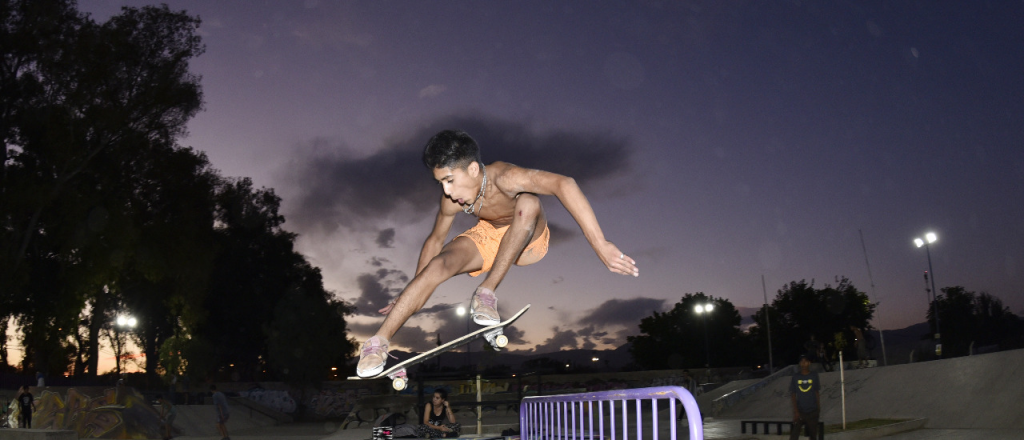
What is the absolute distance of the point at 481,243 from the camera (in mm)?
4520

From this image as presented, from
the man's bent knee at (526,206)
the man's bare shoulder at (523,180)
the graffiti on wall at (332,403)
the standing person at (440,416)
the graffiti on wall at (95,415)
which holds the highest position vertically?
the man's bare shoulder at (523,180)

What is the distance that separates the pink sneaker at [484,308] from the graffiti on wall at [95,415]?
20.7 meters

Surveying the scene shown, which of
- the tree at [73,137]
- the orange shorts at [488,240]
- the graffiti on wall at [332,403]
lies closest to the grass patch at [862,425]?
the orange shorts at [488,240]

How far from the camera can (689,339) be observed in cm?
6975

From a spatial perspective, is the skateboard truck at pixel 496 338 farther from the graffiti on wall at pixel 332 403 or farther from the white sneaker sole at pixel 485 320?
the graffiti on wall at pixel 332 403

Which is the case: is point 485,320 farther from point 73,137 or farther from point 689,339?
point 689,339

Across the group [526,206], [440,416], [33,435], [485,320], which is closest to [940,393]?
[440,416]

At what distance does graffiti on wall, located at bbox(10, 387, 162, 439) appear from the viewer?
2025cm

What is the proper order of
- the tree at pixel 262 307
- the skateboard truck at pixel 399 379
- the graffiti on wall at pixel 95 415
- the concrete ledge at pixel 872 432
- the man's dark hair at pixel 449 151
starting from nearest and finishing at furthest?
the man's dark hair at pixel 449 151
the skateboard truck at pixel 399 379
the concrete ledge at pixel 872 432
the graffiti on wall at pixel 95 415
the tree at pixel 262 307

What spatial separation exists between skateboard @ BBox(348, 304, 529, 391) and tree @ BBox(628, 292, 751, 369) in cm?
6639

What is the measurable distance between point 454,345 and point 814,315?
68.4m

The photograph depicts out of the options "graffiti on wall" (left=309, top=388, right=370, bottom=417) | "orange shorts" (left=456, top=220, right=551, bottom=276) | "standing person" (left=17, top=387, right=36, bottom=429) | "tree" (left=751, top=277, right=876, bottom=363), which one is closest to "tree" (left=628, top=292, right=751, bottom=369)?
"tree" (left=751, top=277, right=876, bottom=363)

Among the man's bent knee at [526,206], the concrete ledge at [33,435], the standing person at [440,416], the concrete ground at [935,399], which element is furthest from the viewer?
the concrete ledge at [33,435]

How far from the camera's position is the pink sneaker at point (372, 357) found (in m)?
4.07
